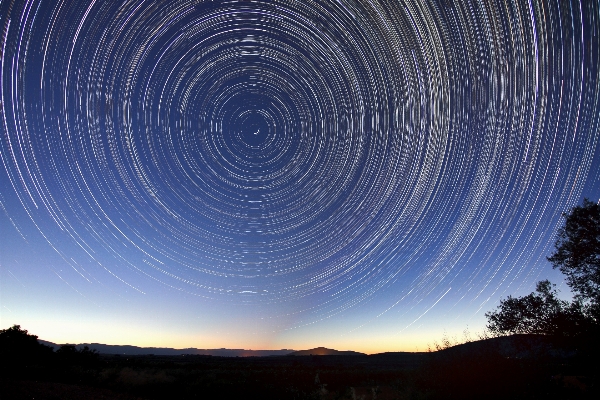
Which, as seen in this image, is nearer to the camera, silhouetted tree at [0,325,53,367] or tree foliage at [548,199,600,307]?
tree foliage at [548,199,600,307]

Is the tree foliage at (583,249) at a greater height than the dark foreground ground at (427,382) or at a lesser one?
greater

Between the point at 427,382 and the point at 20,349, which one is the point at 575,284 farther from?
the point at 20,349

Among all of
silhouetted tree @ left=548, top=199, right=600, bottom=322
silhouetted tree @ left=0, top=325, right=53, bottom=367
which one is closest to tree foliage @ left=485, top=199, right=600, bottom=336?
silhouetted tree @ left=548, top=199, right=600, bottom=322

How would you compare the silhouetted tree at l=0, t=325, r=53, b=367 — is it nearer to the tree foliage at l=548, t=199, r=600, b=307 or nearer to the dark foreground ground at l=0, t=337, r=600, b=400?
the dark foreground ground at l=0, t=337, r=600, b=400

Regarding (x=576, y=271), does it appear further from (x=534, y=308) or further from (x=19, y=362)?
(x=19, y=362)

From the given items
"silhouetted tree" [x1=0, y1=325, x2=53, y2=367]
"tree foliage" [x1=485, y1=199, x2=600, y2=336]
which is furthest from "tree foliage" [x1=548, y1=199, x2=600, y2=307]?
"silhouetted tree" [x1=0, y1=325, x2=53, y2=367]

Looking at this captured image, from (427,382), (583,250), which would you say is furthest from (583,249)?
(427,382)

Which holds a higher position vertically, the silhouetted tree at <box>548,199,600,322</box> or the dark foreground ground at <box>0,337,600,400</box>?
the silhouetted tree at <box>548,199,600,322</box>

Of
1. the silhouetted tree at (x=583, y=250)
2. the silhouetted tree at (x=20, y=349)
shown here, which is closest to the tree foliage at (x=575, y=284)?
the silhouetted tree at (x=583, y=250)

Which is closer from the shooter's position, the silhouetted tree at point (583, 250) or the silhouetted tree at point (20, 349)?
the silhouetted tree at point (583, 250)

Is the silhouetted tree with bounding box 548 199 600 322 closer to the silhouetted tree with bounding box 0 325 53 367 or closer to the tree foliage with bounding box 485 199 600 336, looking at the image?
the tree foliage with bounding box 485 199 600 336

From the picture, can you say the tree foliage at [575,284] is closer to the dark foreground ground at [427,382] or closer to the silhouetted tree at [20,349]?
the dark foreground ground at [427,382]
